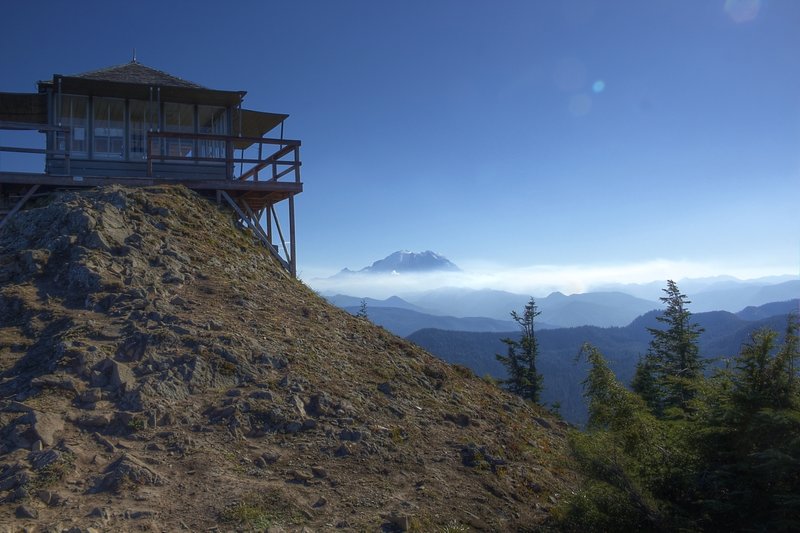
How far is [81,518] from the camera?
22.1 ft

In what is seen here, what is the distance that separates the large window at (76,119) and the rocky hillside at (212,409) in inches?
255

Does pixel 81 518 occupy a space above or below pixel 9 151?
below

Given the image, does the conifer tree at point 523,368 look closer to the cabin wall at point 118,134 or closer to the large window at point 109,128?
the cabin wall at point 118,134

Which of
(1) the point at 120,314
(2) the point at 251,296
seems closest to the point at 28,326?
(1) the point at 120,314

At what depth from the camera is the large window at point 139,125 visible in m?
21.8

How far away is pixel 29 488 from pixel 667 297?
31.5 m

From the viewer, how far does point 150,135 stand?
60.7ft

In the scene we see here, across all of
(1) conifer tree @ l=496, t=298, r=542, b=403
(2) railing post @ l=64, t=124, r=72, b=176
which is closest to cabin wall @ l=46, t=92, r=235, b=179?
(2) railing post @ l=64, t=124, r=72, b=176

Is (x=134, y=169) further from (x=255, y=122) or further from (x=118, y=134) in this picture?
(x=255, y=122)

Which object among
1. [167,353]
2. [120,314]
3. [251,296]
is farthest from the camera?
[251,296]

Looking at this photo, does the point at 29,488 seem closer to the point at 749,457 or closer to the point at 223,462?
the point at 223,462

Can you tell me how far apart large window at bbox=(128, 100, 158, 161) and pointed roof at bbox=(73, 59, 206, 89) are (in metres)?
0.97

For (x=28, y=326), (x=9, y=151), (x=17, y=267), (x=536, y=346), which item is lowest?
(x=536, y=346)

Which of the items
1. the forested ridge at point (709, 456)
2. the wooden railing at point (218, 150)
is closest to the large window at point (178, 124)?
the wooden railing at point (218, 150)
